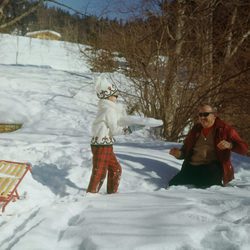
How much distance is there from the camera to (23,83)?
16.5m

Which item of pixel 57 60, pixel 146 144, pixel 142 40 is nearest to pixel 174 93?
pixel 142 40

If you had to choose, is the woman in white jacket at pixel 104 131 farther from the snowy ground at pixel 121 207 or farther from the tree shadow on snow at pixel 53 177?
the tree shadow on snow at pixel 53 177

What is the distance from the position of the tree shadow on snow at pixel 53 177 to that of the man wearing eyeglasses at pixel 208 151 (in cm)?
133

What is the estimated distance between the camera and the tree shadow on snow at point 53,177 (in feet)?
16.8

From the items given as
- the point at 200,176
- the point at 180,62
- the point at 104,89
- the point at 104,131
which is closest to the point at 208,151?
the point at 200,176

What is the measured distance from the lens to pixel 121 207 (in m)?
3.64

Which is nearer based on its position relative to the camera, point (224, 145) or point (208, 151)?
point (224, 145)

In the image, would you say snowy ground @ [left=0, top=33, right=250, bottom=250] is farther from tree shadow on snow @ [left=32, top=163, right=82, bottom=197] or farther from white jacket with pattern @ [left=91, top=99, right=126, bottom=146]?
white jacket with pattern @ [left=91, top=99, right=126, bottom=146]

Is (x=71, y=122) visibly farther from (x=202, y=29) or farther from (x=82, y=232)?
(x=82, y=232)

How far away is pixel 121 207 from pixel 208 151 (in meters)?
1.97

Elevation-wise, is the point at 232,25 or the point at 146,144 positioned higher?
the point at 232,25

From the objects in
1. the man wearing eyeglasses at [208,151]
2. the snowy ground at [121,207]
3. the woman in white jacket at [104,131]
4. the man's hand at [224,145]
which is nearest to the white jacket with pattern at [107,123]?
the woman in white jacket at [104,131]

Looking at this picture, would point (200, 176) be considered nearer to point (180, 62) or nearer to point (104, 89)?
point (104, 89)

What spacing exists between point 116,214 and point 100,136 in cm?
144
